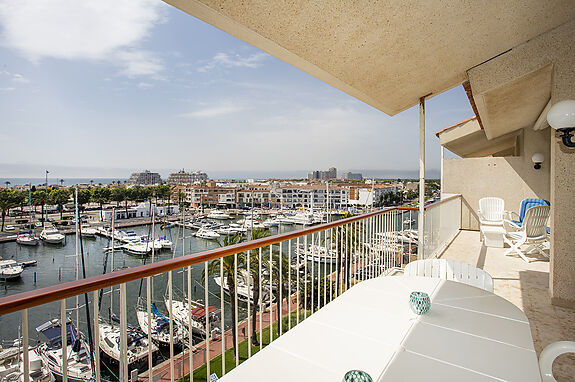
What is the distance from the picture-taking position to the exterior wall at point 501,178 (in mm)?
6688

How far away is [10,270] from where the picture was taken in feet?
41.9

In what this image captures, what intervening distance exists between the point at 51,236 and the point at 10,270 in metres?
2.24

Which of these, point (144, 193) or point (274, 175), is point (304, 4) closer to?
point (144, 193)

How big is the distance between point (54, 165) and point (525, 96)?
112ft

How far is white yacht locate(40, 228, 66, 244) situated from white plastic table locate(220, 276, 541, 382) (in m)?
17.4

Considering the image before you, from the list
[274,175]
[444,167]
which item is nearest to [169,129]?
[274,175]

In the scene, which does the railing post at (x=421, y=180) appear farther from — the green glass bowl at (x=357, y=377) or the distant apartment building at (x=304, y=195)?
the distant apartment building at (x=304, y=195)

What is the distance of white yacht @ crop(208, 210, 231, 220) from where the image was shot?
23.3 meters

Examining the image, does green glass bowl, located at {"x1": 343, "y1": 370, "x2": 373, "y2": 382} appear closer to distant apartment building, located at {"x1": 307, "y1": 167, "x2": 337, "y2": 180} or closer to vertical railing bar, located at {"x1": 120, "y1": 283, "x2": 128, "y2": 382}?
vertical railing bar, located at {"x1": 120, "y1": 283, "x2": 128, "y2": 382}

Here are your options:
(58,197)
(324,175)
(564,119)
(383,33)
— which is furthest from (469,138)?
(324,175)

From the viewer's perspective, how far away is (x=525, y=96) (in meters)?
4.50

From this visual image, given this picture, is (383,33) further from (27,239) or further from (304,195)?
(304,195)

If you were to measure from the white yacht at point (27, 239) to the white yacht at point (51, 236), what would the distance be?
28 centimetres

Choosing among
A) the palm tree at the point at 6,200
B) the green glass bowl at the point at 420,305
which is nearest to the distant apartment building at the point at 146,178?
the palm tree at the point at 6,200
